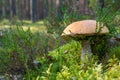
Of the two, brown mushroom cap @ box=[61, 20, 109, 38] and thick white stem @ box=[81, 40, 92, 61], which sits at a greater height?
brown mushroom cap @ box=[61, 20, 109, 38]

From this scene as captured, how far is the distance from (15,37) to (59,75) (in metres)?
1.19

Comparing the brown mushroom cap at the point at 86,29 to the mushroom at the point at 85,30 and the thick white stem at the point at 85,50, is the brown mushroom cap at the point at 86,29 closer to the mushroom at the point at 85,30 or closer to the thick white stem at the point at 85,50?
the mushroom at the point at 85,30

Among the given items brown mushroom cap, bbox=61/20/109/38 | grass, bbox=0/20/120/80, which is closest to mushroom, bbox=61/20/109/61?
brown mushroom cap, bbox=61/20/109/38

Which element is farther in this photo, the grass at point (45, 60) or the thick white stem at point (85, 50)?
the thick white stem at point (85, 50)

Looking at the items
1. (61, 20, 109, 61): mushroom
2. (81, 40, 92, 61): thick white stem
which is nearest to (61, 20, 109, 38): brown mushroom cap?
(61, 20, 109, 61): mushroom

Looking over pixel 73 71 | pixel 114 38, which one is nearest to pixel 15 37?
pixel 73 71

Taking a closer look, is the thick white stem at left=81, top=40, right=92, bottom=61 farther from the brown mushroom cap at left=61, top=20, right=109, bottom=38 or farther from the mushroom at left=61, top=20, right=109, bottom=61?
the brown mushroom cap at left=61, top=20, right=109, bottom=38

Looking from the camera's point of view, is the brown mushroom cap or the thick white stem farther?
the thick white stem

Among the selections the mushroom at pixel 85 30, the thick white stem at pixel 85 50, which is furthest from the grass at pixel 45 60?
the mushroom at pixel 85 30

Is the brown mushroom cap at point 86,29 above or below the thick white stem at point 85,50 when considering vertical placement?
above

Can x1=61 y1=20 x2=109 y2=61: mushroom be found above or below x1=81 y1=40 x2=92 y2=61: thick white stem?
above

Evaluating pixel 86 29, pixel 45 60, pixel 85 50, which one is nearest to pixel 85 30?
pixel 86 29

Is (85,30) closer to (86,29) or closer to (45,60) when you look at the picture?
(86,29)

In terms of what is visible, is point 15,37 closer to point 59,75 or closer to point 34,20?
point 59,75
